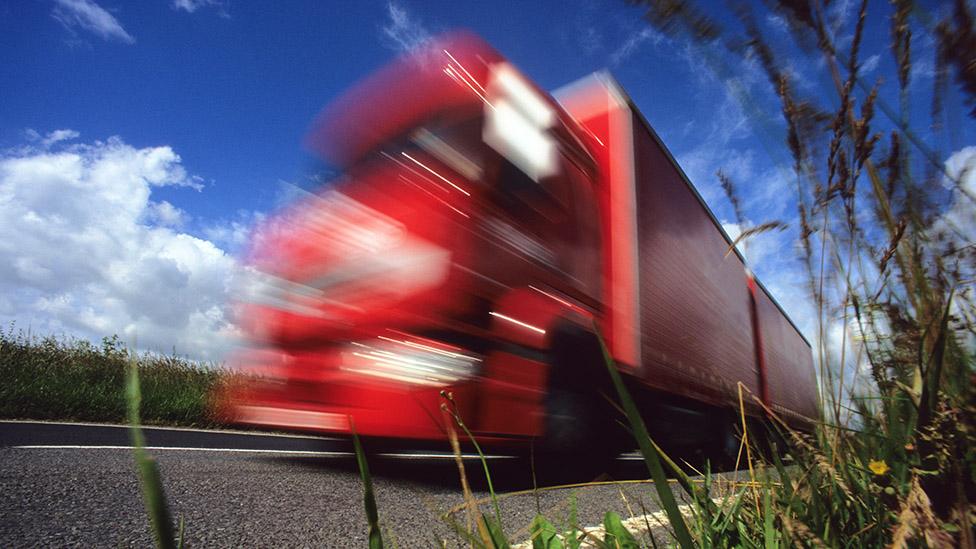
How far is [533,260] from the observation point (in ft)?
10.8

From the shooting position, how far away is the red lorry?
2.86m

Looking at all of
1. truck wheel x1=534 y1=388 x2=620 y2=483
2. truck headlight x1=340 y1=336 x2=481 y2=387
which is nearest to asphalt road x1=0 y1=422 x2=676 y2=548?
truck wheel x1=534 y1=388 x2=620 y2=483

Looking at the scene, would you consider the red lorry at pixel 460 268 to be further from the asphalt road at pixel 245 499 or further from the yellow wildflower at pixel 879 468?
the yellow wildflower at pixel 879 468

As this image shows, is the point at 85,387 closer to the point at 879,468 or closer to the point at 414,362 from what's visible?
the point at 414,362

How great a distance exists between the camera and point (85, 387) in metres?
7.31

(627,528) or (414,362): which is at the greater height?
(414,362)

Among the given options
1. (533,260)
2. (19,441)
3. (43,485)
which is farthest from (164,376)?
(533,260)

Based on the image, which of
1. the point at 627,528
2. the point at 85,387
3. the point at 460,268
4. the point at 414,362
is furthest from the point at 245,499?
the point at 85,387

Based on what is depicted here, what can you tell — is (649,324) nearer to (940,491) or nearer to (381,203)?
(381,203)

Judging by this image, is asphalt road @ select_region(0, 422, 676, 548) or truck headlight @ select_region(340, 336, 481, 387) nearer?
asphalt road @ select_region(0, 422, 676, 548)

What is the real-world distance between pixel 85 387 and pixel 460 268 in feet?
24.0

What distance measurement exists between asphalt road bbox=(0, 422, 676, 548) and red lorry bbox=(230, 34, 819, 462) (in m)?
0.34

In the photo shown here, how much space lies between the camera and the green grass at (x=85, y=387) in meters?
6.85

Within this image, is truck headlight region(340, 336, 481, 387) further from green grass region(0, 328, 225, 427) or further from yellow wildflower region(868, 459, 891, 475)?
green grass region(0, 328, 225, 427)
